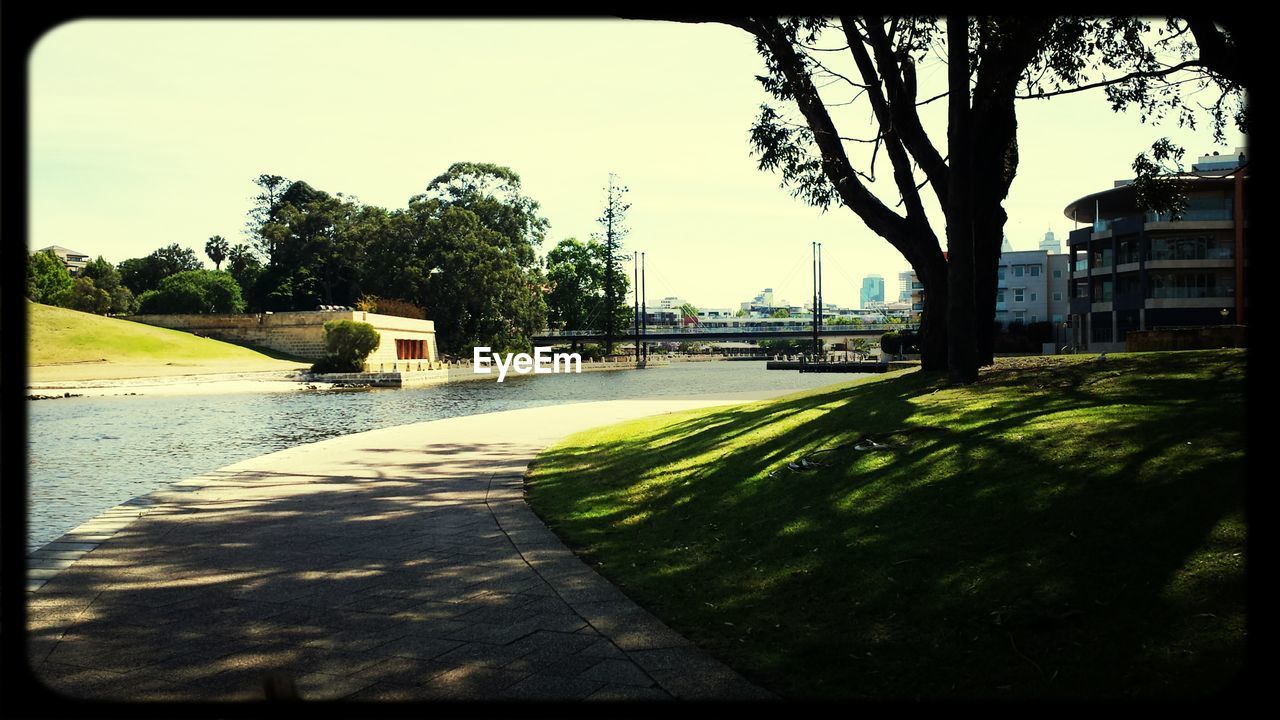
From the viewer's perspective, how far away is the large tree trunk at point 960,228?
34.6ft

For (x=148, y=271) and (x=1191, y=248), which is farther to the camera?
(x=148, y=271)

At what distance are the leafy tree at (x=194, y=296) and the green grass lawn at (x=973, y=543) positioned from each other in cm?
8880

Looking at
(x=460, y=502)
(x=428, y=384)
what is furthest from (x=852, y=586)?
(x=428, y=384)

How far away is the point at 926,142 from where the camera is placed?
12.5 m

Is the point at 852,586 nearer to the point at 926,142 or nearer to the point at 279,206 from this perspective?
the point at 926,142

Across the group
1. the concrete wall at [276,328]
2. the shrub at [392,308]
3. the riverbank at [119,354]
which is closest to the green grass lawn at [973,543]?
the riverbank at [119,354]

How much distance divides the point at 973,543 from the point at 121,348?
206 ft

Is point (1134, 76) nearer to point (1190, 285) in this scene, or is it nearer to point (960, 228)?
point (960, 228)

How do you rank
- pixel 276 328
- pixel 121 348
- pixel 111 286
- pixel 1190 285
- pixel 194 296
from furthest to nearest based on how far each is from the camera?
pixel 111 286 < pixel 194 296 < pixel 276 328 < pixel 121 348 < pixel 1190 285

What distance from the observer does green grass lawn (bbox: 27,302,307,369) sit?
52906mm

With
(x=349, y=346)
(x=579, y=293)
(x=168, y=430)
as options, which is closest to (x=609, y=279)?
(x=579, y=293)

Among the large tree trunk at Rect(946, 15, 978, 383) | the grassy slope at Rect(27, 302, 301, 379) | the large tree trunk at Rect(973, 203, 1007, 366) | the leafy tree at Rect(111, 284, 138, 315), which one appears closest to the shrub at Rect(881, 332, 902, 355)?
the large tree trunk at Rect(973, 203, 1007, 366)
